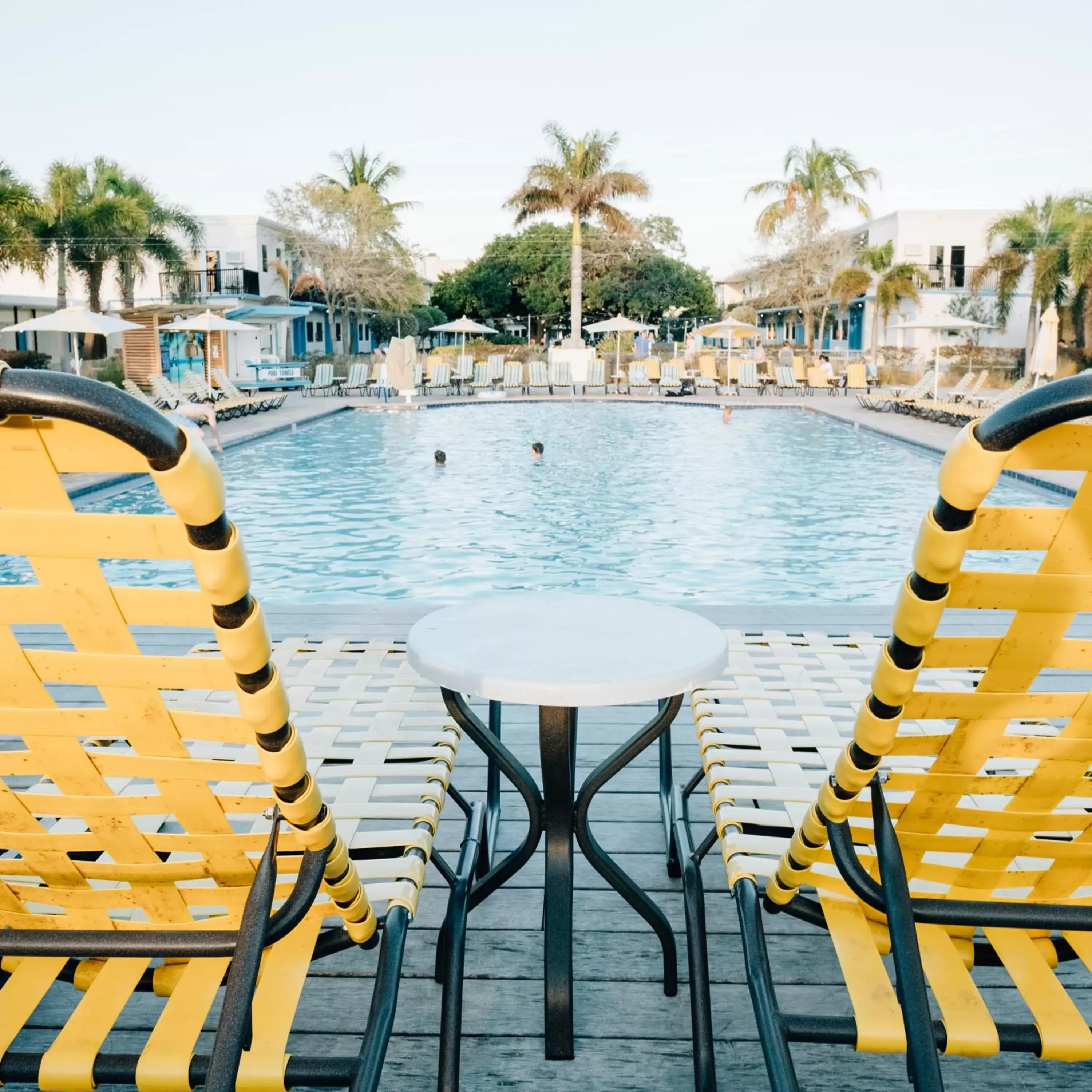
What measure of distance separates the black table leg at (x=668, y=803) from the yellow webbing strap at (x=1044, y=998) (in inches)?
35.4

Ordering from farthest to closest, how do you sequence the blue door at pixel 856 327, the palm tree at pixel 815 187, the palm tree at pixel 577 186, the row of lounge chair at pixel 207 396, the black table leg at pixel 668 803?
1. the blue door at pixel 856 327
2. the palm tree at pixel 815 187
3. the palm tree at pixel 577 186
4. the row of lounge chair at pixel 207 396
5. the black table leg at pixel 668 803

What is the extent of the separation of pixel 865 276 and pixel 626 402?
644 inches

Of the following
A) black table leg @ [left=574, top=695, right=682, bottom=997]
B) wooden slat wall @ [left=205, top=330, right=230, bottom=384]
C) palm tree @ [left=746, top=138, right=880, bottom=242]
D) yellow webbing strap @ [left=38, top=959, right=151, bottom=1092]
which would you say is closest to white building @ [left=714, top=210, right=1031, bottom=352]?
palm tree @ [left=746, top=138, right=880, bottom=242]

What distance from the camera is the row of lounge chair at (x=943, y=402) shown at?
50.5 feet

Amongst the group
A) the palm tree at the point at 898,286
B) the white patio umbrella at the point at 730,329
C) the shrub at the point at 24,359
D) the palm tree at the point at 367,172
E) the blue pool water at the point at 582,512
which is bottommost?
the blue pool water at the point at 582,512

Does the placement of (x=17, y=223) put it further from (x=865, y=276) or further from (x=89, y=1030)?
(x=865, y=276)

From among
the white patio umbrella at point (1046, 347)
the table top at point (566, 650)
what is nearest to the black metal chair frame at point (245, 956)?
the table top at point (566, 650)

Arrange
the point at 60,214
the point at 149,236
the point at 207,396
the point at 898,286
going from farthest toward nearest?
the point at 898,286 → the point at 149,236 → the point at 60,214 → the point at 207,396

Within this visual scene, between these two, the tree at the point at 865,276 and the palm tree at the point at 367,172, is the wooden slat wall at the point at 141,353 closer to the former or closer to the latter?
the palm tree at the point at 367,172

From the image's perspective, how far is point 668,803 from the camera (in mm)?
2416

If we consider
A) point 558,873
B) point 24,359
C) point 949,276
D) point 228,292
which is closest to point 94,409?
point 558,873

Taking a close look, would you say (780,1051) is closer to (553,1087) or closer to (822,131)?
(553,1087)

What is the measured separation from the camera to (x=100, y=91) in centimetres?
3145

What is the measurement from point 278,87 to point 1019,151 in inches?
1191
